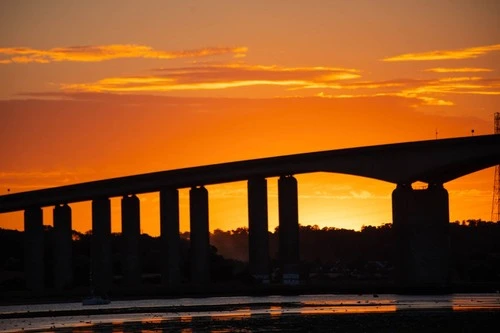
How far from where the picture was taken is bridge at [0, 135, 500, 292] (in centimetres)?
14988

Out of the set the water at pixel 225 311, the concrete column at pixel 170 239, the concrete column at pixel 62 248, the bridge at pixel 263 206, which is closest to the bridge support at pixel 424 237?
the bridge at pixel 263 206

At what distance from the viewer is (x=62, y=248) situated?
177 meters

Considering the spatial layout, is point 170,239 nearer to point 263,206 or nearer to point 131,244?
point 131,244

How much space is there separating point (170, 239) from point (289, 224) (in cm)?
1280

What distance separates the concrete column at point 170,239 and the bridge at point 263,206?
0.09m

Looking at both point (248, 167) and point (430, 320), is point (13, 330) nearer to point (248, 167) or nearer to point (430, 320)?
point (430, 320)

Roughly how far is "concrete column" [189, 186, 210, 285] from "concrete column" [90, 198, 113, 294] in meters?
11.3

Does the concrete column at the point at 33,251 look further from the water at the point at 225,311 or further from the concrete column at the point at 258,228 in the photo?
the water at the point at 225,311

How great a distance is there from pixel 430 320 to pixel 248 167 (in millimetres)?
61837

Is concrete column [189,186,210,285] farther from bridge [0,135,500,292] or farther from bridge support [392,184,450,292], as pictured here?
bridge support [392,184,450,292]

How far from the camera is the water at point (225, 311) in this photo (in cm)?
10400

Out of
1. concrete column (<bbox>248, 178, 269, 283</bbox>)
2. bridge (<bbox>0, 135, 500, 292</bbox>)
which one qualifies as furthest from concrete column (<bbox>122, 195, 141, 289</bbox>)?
concrete column (<bbox>248, 178, 269, 283</bbox>)

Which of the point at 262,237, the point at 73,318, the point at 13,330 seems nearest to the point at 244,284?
the point at 262,237

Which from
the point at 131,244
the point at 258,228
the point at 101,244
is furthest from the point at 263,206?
the point at 101,244
